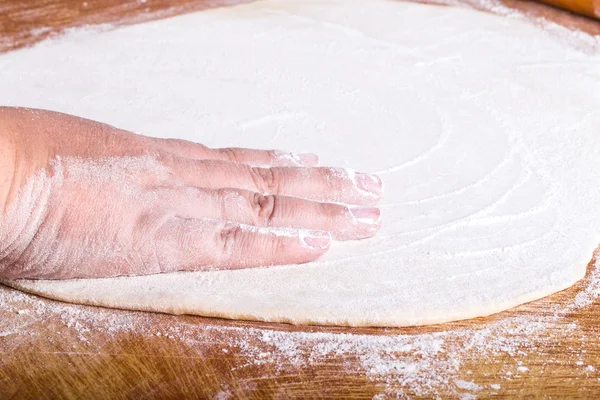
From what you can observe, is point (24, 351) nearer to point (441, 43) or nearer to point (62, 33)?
point (62, 33)

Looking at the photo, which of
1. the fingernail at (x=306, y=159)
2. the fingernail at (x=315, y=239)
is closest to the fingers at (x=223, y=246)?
the fingernail at (x=315, y=239)

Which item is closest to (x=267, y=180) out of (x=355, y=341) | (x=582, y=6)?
(x=355, y=341)

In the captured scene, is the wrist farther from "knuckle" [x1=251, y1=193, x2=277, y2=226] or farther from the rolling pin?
the rolling pin

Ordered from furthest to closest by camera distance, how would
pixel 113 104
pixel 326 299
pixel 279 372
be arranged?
pixel 113 104
pixel 326 299
pixel 279 372

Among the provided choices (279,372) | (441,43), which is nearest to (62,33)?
(441,43)

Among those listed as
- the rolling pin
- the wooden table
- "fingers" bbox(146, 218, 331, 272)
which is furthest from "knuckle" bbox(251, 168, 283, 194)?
the rolling pin

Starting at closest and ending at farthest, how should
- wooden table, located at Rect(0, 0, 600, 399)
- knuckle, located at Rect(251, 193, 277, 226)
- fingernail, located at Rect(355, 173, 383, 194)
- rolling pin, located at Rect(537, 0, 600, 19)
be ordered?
wooden table, located at Rect(0, 0, 600, 399) < knuckle, located at Rect(251, 193, 277, 226) < fingernail, located at Rect(355, 173, 383, 194) < rolling pin, located at Rect(537, 0, 600, 19)
